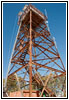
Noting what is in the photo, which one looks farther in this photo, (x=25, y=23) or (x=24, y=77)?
(x=25, y=23)

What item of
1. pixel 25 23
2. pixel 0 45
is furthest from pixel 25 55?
pixel 0 45

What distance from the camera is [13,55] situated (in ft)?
28.9

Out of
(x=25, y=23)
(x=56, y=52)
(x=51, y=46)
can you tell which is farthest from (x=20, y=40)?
(x=56, y=52)

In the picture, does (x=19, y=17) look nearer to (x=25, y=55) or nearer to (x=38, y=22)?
(x=38, y=22)

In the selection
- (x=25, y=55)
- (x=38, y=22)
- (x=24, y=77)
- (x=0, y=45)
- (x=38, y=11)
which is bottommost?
(x=24, y=77)

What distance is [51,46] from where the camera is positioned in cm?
927

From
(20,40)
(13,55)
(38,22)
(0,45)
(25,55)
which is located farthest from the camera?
(38,22)

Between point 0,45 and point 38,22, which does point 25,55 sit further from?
point 0,45

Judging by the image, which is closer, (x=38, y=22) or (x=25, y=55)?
(x=25, y=55)

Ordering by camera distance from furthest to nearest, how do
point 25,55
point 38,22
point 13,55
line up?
point 38,22
point 25,55
point 13,55

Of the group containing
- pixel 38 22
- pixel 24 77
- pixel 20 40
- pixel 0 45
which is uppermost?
pixel 38 22

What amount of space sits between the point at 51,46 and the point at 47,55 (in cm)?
101

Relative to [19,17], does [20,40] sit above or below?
below

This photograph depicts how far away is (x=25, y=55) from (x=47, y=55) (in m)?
2.51
